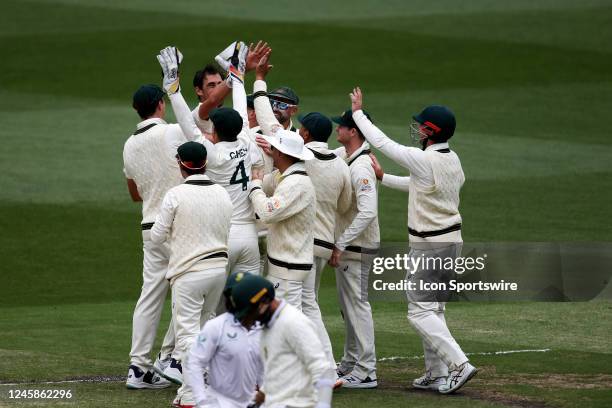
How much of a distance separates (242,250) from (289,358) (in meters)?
2.85

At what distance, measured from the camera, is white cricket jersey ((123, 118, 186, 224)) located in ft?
36.6

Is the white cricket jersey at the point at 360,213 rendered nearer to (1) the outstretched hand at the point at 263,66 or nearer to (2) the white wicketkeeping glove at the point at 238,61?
(1) the outstretched hand at the point at 263,66

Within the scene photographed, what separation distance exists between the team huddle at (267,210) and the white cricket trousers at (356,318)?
0.04 feet

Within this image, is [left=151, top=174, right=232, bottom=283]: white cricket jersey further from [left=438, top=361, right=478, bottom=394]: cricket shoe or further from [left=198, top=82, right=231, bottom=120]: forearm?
[left=438, top=361, right=478, bottom=394]: cricket shoe

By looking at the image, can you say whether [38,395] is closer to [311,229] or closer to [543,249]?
[311,229]

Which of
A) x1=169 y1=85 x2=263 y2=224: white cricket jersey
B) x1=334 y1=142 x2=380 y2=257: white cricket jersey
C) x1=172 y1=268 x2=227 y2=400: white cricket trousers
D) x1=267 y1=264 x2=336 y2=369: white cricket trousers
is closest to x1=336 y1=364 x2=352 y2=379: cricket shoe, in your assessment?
x1=267 y1=264 x2=336 y2=369: white cricket trousers

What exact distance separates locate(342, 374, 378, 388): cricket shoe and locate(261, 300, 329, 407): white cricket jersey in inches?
131

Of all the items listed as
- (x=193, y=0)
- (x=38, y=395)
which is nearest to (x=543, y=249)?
(x=38, y=395)

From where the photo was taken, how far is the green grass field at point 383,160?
12.3 m

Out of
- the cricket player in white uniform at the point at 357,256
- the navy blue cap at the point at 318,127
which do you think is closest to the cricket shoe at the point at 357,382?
the cricket player in white uniform at the point at 357,256

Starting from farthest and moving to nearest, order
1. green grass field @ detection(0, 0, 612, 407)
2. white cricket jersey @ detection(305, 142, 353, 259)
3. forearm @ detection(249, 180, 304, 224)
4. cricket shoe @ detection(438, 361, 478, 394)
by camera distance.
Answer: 1. green grass field @ detection(0, 0, 612, 407)
2. white cricket jersey @ detection(305, 142, 353, 259)
3. cricket shoe @ detection(438, 361, 478, 394)
4. forearm @ detection(249, 180, 304, 224)

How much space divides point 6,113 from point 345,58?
10723 millimetres

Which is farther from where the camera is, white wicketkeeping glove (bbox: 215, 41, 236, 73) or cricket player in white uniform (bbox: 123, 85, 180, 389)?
white wicketkeeping glove (bbox: 215, 41, 236, 73)

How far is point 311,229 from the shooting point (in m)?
10.8
